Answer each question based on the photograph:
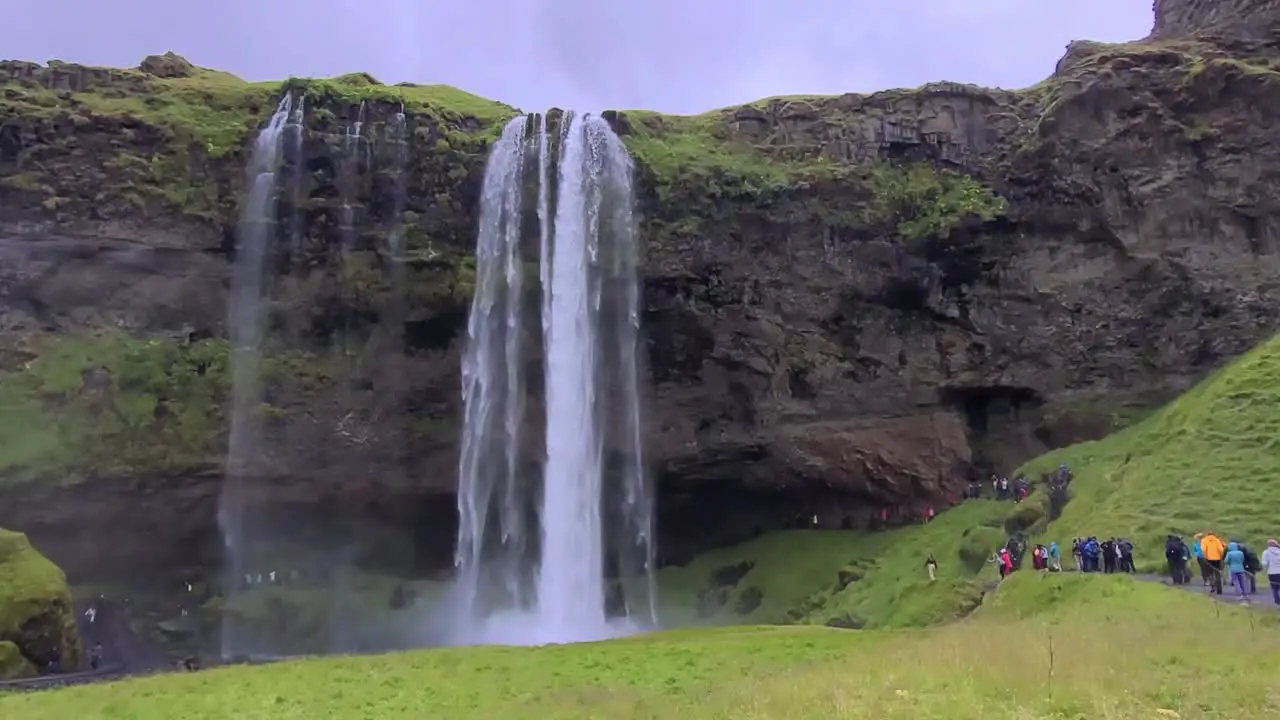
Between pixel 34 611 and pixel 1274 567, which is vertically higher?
pixel 1274 567

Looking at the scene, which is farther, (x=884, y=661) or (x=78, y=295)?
(x=78, y=295)

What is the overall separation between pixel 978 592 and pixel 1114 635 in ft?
48.4

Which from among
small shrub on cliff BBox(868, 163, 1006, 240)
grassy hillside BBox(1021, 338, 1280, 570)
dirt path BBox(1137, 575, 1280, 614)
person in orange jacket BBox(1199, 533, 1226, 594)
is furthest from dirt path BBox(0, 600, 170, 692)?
small shrub on cliff BBox(868, 163, 1006, 240)

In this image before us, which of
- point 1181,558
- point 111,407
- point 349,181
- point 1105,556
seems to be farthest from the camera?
point 349,181

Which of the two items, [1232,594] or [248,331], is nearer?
[1232,594]

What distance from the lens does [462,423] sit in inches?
1795

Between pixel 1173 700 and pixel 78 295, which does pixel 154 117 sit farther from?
pixel 1173 700

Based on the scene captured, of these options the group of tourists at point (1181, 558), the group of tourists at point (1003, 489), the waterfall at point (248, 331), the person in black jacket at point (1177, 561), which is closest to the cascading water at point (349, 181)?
the waterfall at point (248, 331)

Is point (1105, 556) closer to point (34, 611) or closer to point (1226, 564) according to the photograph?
point (1226, 564)

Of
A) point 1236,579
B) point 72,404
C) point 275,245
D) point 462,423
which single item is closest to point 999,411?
point 462,423

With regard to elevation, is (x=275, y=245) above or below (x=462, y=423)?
above

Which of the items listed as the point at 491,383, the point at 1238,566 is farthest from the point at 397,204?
the point at 1238,566

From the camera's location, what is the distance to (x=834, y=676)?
45.9 feet

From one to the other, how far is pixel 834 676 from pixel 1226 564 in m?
11.8
